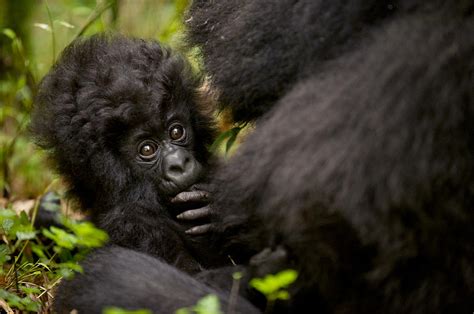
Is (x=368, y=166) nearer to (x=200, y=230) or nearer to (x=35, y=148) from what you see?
(x=200, y=230)

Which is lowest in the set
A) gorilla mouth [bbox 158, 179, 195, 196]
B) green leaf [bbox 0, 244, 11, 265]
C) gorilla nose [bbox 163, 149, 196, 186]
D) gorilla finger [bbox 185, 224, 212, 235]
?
gorilla finger [bbox 185, 224, 212, 235]

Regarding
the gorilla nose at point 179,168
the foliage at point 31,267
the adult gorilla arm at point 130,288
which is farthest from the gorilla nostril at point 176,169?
the adult gorilla arm at point 130,288

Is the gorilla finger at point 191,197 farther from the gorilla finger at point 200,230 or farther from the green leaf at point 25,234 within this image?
the green leaf at point 25,234

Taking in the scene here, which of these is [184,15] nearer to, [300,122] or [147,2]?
[300,122]

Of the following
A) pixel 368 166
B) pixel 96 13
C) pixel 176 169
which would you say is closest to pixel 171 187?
pixel 176 169

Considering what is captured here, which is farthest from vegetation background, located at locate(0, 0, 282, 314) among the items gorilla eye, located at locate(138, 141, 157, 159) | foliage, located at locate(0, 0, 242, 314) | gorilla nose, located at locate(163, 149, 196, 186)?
gorilla eye, located at locate(138, 141, 157, 159)

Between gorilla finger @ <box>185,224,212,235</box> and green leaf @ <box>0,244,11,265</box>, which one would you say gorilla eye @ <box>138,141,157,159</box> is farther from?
green leaf @ <box>0,244,11,265</box>

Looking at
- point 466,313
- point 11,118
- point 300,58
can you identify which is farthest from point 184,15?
point 11,118

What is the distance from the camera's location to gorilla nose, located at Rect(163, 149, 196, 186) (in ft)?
9.62

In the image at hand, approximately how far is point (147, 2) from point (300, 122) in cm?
396

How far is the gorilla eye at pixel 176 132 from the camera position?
3066mm

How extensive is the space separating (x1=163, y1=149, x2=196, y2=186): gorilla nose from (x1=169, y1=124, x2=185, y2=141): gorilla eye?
0.30 ft

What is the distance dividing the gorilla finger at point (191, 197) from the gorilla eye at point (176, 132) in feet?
0.87

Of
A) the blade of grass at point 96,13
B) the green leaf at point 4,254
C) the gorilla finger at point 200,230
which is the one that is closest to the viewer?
the green leaf at point 4,254
